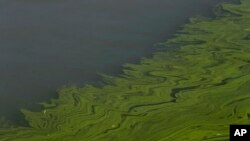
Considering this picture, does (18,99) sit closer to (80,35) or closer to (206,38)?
(80,35)

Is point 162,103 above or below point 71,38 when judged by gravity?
below

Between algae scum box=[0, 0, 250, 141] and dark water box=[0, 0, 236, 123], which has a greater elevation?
dark water box=[0, 0, 236, 123]

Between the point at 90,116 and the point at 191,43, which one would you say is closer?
the point at 90,116

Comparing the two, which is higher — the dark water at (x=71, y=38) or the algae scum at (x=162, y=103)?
the dark water at (x=71, y=38)

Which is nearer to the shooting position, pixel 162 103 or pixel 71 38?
pixel 162 103

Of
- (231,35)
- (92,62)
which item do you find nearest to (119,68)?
(92,62)
